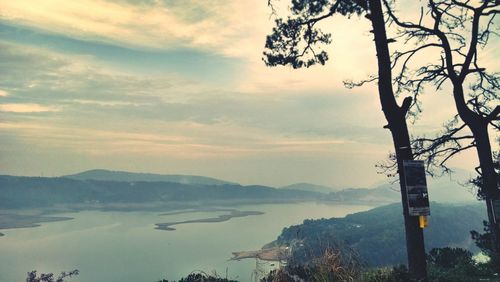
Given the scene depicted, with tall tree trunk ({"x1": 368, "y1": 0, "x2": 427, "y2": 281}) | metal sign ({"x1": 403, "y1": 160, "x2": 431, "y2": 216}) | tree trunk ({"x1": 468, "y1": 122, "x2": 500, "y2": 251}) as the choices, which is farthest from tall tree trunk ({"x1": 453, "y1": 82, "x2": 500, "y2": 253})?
metal sign ({"x1": 403, "y1": 160, "x2": 431, "y2": 216})

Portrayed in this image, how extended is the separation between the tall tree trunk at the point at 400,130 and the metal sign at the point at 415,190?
0.66m

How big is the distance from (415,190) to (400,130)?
64.0 inches

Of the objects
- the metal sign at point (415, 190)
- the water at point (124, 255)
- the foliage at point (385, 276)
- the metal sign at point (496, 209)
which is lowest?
the water at point (124, 255)

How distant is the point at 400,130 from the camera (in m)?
7.68

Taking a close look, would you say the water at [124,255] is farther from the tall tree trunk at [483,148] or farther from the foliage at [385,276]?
the foliage at [385,276]

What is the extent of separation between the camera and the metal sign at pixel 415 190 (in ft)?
21.2

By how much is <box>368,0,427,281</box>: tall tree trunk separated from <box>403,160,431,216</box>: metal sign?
66cm

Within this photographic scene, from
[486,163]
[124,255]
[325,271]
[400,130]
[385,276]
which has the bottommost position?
[124,255]

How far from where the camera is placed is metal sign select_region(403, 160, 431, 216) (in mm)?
6465

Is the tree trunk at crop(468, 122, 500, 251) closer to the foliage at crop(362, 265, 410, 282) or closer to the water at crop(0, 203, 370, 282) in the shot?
the foliage at crop(362, 265, 410, 282)

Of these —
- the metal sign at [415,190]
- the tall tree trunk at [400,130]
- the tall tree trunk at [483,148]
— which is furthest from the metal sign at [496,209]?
the metal sign at [415,190]

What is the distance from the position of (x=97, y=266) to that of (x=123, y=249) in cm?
2605

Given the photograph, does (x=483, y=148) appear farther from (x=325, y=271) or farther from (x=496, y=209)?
(x=325, y=271)

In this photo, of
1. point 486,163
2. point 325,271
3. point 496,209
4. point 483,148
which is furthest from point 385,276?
point 483,148
